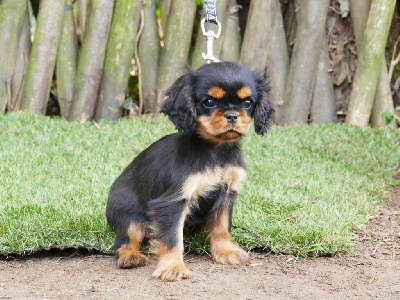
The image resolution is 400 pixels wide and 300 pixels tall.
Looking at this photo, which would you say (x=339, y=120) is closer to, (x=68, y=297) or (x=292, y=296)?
(x=292, y=296)

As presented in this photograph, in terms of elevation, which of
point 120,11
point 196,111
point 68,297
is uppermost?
point 120,11

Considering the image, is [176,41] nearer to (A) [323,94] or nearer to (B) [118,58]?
(B) [118,58]

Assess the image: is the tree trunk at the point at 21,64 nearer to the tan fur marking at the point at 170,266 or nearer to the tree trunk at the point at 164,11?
the tree trunk at the point at 164,11

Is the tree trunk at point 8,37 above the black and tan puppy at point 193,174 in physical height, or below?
above

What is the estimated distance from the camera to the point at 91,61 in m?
7.09

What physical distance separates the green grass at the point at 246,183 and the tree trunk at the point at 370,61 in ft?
1.10

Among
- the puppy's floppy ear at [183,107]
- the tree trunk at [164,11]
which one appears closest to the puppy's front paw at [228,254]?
the puppy's floppy ear at [183,107]

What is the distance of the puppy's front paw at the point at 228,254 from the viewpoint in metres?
3.70

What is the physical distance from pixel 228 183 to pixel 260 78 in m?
0.68

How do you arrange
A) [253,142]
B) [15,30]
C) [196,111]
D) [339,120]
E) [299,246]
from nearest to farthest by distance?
[196,111] < [299,246] < [253,142] < [15,30] < [339,120]

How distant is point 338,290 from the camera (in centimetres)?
332

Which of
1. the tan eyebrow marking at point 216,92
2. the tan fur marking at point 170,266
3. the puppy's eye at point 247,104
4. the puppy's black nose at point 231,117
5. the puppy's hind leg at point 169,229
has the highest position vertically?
the tan eyebrow marking at point 216,92

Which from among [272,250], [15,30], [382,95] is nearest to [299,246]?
[272,250]

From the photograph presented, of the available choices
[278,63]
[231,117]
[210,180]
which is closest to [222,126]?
[231,117]
